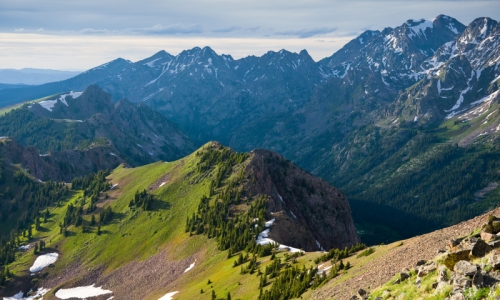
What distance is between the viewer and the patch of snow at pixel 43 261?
153 meters

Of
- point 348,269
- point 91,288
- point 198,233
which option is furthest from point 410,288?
point 91,288

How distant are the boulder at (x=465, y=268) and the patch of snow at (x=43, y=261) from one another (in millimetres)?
153560

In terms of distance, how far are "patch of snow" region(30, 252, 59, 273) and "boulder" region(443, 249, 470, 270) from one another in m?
152

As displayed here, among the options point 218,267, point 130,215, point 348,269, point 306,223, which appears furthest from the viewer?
point 130,215

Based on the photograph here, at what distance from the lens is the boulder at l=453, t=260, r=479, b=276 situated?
29500 mm

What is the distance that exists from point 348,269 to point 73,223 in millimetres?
146377

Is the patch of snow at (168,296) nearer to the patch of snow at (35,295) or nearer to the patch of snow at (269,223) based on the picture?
the patch of snow at (269,223)

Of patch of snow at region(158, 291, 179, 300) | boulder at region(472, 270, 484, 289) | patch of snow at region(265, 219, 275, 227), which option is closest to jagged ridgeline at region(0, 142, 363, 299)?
patch of snow at region(265, 219, 275, 227)

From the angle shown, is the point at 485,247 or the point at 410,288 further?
the point at 410,288

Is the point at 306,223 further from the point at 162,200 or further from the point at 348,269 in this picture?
the point at 348,269

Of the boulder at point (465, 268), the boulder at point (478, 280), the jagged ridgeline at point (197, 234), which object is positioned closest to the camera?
the boulder at point (478, 280)

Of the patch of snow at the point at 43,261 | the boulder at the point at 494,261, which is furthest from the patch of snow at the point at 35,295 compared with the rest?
the boulder at the point at 494,261

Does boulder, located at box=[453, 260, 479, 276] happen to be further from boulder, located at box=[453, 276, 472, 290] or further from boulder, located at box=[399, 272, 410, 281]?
boulder, located at box=[399, 272, 410, 281]

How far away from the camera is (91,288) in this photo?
433 feet
